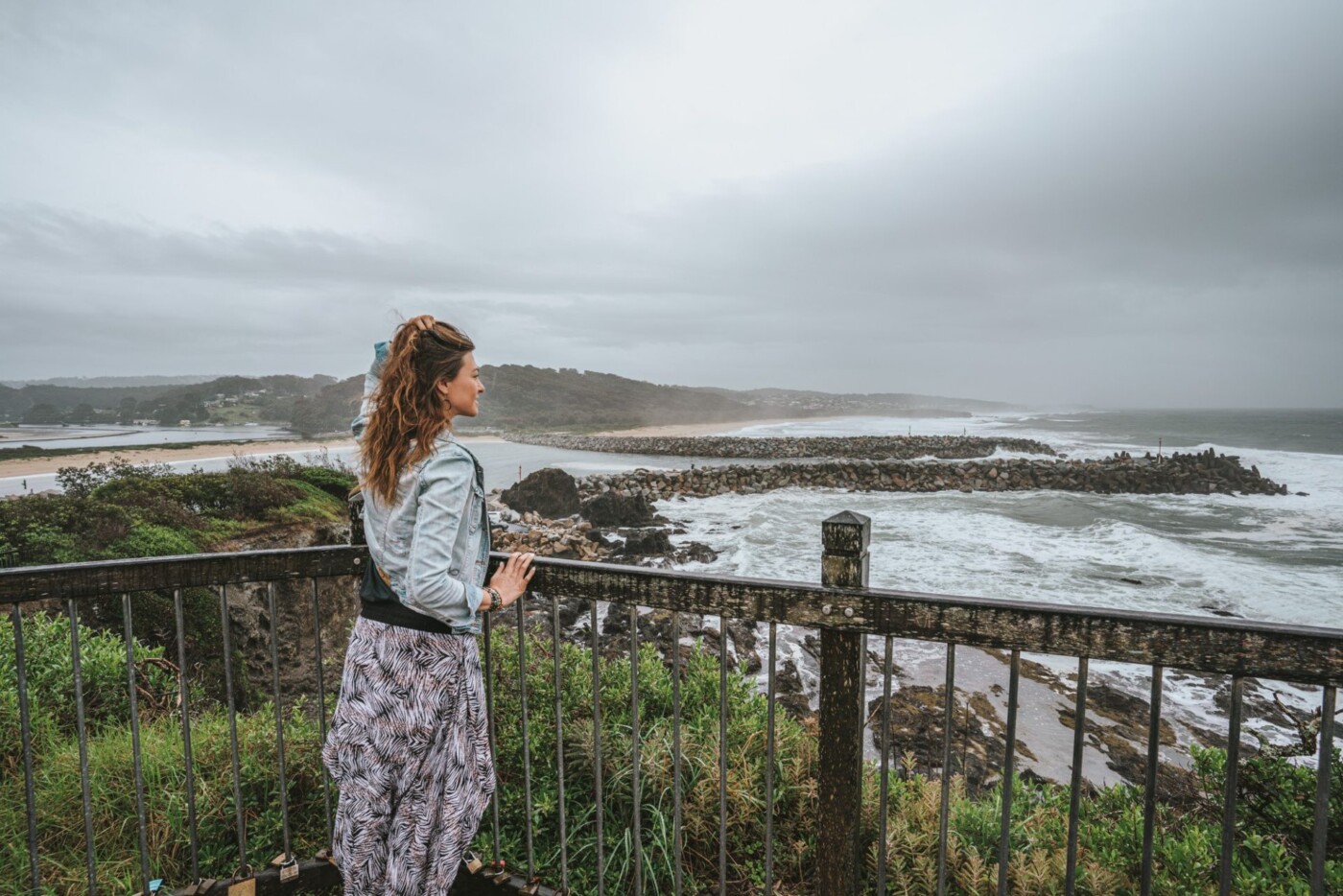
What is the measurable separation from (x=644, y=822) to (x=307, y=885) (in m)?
1.57

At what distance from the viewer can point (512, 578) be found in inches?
87.4

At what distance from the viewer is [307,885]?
2.72m

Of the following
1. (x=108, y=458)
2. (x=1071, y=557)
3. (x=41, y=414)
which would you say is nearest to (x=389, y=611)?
(x=108, y=458)

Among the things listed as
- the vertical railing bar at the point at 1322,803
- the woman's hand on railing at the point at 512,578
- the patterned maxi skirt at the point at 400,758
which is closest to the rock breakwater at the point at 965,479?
the woman's hand on railing at the point at 512,578

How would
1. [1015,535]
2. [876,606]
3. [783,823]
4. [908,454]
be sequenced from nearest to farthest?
[876,606] → [783,823] → [1015,535] → [908,454]

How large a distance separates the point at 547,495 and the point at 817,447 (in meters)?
27.5

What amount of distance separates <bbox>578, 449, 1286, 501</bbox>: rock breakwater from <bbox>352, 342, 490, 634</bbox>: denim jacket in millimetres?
22100

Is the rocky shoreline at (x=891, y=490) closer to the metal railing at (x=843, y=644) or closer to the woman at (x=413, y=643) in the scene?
the metal railing at (x=843, y=644)

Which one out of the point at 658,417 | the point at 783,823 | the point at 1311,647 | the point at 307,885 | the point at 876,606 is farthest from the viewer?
the point at 658,417

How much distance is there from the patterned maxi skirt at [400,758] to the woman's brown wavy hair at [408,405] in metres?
0.52

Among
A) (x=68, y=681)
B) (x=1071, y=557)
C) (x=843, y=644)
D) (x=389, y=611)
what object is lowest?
(x=1071, y=557)

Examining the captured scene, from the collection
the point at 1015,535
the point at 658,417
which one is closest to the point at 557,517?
the point at 1015,535

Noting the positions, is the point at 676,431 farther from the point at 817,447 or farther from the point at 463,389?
the point at 463,389

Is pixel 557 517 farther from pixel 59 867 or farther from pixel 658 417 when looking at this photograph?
pixel 658 417
